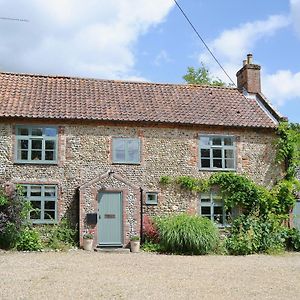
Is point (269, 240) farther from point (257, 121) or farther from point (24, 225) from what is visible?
point (24, 225)

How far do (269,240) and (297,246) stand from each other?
6.03 feet

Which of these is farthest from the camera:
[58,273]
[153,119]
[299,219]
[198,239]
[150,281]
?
[299,219]

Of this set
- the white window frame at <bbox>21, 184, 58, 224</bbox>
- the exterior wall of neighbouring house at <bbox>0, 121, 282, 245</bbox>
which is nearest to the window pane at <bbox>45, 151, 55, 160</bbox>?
the exterior wall of neighbouring house at <bbox>0, 121, 282, 245</bbox>

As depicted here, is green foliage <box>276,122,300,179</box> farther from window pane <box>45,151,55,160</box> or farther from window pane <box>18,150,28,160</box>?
window pane <box>18,150,28,160</box>

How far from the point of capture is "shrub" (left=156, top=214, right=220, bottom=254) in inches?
701

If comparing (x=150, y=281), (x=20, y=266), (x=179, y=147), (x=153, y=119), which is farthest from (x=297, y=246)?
(x=20, y=266)

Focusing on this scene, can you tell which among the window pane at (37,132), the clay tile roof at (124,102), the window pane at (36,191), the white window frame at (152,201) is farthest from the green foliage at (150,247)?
the window pane at (37,132)

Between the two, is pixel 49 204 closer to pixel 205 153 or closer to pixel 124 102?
pixel 124 102

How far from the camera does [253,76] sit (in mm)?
23531

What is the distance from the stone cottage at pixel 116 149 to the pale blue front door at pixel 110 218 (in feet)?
0.13

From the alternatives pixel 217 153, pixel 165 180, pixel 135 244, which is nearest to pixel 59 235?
pixel 135 244

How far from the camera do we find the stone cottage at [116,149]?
19344mm

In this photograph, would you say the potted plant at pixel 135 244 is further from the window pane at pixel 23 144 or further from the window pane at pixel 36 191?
the window pane at pixel 23 144

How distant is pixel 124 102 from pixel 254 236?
8.03 m
